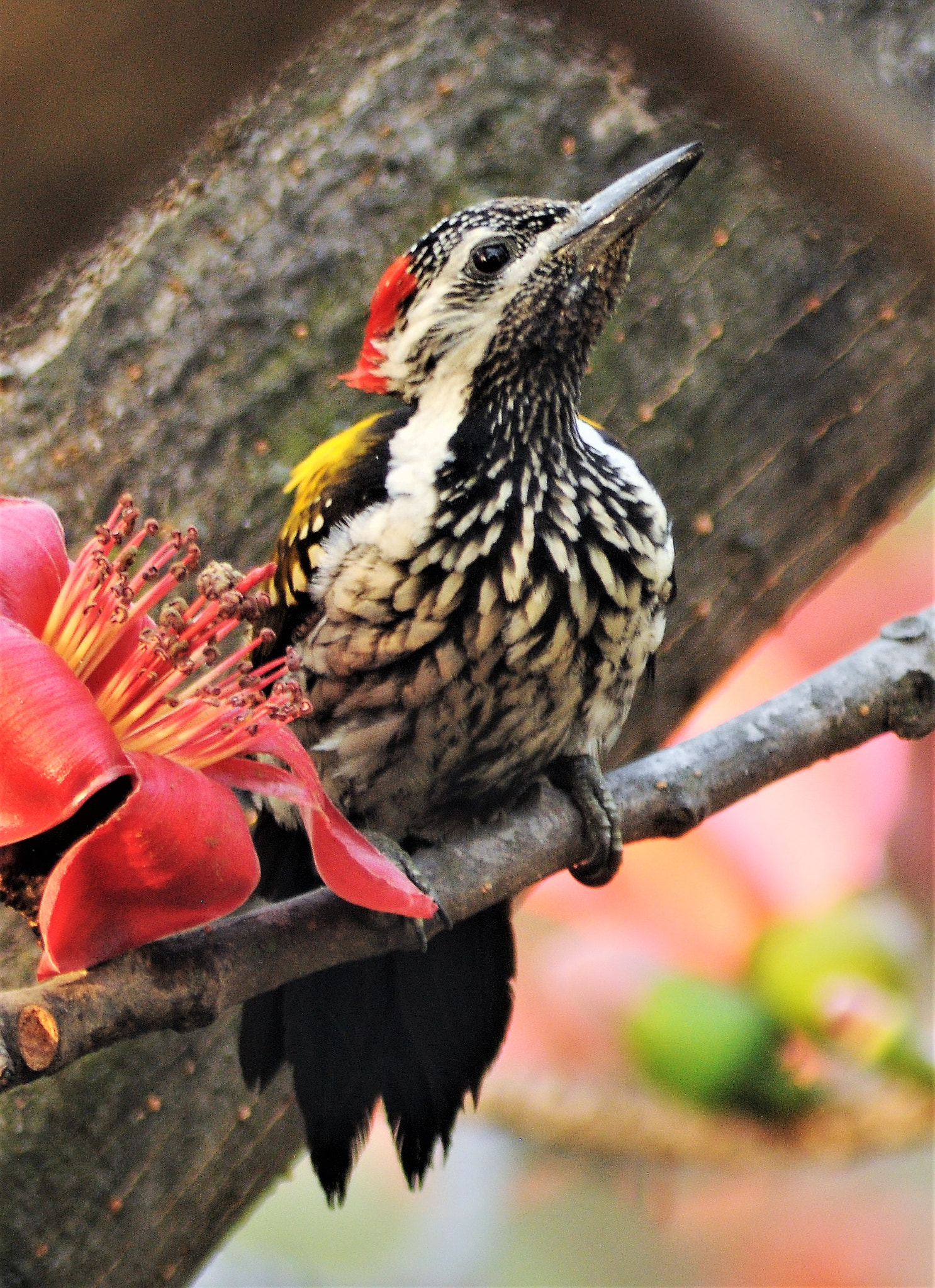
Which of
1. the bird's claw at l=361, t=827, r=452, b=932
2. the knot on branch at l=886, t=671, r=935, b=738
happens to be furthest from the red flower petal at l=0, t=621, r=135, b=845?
the knot on branch at l=886, t=671, r=935, b=738

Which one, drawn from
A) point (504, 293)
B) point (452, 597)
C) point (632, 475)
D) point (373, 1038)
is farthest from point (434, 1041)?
point (504, 293)

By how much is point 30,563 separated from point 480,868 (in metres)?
0.35

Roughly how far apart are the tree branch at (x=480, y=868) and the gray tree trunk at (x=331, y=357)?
262 mm

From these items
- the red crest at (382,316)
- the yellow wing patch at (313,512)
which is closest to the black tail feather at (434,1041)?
the yellow wing patch at (313,512)

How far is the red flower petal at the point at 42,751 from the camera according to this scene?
0.55 metres

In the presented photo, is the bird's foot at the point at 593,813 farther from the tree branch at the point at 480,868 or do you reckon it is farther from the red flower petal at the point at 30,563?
the red flower petal at the point at 30,563

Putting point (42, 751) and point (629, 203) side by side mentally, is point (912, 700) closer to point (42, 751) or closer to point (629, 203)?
point (629, 203)

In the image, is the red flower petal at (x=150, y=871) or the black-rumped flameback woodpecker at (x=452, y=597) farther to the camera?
the black-rumped flameback woodpecker at (x=452, y=597)

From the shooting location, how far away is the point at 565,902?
1225mm

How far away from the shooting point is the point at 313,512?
0.88 meters

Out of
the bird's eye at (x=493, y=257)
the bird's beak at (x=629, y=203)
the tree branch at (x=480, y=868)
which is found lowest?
the tree branch at (x=480, y=868)

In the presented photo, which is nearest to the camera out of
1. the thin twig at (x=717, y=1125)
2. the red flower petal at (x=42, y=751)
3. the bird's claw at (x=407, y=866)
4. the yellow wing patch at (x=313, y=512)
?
the red flower petal at (x=42, y=751)

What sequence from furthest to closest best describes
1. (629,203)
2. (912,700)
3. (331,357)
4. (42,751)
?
(331,357)
(912,700)
(629,203)
(42,751)

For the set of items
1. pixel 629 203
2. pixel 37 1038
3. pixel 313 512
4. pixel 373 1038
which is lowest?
pixel 373 1038
